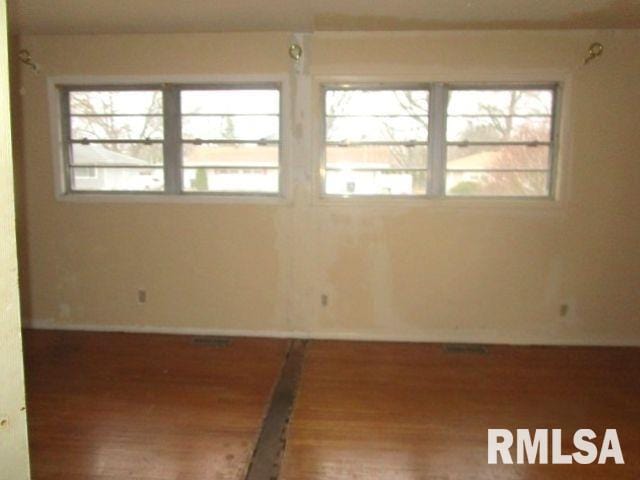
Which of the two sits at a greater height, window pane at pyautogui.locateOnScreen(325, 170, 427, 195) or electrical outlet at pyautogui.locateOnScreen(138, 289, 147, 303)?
window pane at pyautogui.locateOnScreen(325, 170, 427, 195)

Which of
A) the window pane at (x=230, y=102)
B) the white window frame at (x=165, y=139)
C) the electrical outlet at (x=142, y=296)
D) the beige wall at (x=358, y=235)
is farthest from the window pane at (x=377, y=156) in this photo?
the electrical outlet at (x=142, y=296)

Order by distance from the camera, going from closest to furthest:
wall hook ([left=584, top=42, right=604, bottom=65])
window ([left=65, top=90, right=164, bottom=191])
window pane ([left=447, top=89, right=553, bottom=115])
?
wall hook ([left=584, top=42, right=604, bottom=65]) < window pane ([left=447, top=89, right=553, bottom=115]) < window ([left=65, top=90, right=164, bottom=191])

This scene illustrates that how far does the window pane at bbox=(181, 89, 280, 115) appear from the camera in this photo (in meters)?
3.46

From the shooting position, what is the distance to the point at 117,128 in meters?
3.61

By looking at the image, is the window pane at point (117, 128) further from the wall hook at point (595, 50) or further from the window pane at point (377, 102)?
the wall hook at point (595, 50)

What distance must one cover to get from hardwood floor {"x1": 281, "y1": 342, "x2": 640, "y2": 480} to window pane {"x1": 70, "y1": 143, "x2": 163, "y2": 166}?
2.00m

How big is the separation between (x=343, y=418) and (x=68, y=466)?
132cm

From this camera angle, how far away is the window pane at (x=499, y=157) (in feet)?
11.1

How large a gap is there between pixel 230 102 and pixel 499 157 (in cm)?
215

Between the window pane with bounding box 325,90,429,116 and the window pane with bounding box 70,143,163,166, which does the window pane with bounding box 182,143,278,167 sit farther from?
the window pane with bounding box 325,90,429,116

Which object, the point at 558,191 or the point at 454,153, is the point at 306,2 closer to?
the point at 454,153

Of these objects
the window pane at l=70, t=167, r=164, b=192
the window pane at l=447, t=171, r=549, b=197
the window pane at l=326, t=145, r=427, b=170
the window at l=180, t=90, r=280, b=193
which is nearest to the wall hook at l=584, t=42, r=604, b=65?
→ the window pane at l=447, t=171, r=549, b=197

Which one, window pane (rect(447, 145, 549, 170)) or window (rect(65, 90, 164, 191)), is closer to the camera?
window pane (rect(447, 145, 549, 170))

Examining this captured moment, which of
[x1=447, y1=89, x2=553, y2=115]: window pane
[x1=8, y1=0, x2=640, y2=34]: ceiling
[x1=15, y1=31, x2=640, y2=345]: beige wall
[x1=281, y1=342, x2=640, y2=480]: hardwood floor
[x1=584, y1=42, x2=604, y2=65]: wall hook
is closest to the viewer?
[x1=281, y1=342, x2=640, y2=480]: hardwood floor
